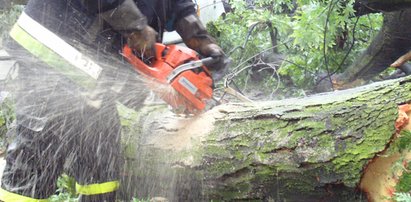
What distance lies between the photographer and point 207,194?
71.6 inches

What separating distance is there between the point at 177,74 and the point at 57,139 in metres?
0.64

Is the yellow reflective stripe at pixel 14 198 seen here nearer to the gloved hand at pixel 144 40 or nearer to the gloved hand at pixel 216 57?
the gloved hand at pixel 144 40

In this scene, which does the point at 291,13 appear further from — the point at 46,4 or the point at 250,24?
the point at 46,4

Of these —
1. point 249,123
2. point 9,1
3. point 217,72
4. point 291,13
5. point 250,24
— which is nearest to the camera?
point 249,123

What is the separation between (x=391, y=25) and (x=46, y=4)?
7.47 feet

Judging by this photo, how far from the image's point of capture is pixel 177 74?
1781mm

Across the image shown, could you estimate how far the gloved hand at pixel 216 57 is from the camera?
1.98 m

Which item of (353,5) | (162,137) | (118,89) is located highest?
(353,5)

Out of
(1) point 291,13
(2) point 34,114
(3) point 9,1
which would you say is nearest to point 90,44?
(2) point 34,114

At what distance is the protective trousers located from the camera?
1.87m

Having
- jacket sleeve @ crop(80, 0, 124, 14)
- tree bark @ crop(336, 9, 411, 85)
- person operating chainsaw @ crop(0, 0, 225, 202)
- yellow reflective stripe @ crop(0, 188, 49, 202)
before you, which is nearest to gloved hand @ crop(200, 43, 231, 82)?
person operating chainsaw @ crop(0, 0, 225, 202)

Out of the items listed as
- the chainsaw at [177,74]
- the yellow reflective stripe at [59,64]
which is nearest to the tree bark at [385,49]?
the chainsaw at [177,74]

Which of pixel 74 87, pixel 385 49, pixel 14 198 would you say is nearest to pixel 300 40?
pixel 385 49

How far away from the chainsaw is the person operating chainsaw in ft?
0.23
